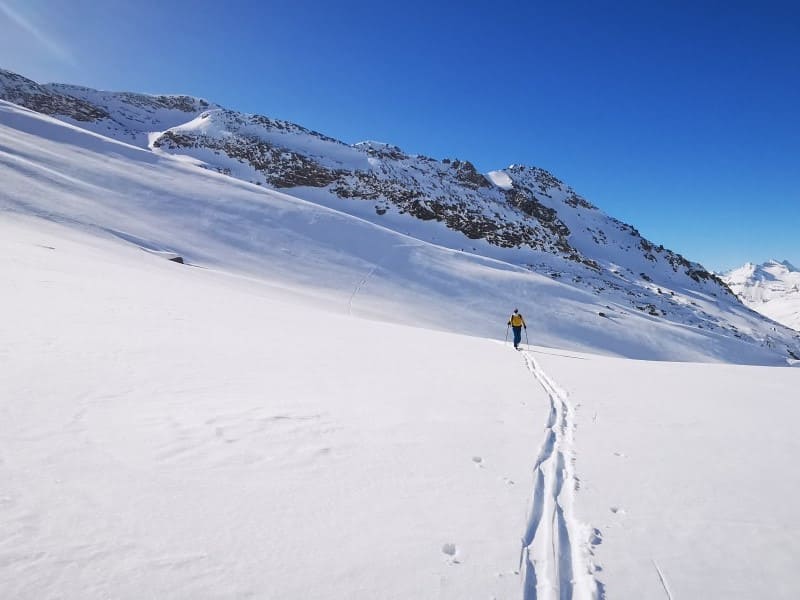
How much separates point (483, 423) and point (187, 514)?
4044mm

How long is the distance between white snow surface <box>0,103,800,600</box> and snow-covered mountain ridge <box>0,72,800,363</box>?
1537cm

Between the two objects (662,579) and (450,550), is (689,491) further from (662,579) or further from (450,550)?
(450,550)

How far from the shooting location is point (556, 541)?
3.40 meters

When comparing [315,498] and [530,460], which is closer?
[315,498]

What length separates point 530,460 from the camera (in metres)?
4.80

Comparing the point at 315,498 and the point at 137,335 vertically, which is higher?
the point at 315,498

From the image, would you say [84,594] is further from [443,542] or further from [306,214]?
[306,214]

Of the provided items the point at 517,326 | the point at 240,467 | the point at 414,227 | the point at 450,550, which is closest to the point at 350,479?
the point at 240,467

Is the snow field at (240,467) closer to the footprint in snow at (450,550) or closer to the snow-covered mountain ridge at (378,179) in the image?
the footprint in snow at (450,550)

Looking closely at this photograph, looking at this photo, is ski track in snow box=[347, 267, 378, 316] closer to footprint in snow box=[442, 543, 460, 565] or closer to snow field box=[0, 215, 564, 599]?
snow field box=[0, 215, 564, 599]

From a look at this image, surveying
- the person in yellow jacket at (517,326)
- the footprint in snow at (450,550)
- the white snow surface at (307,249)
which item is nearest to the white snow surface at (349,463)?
the footprint in snow at (450,550)

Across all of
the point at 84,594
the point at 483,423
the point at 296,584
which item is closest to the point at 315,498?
the point at 296,584

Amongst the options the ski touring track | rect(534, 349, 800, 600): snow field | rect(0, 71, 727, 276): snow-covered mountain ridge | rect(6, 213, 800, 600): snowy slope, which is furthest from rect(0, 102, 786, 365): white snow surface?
the ski touring track

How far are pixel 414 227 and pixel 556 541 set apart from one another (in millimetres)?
50062
